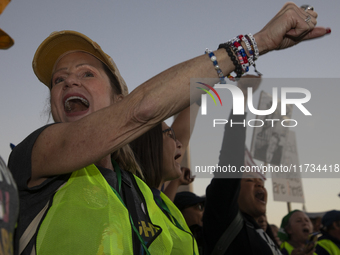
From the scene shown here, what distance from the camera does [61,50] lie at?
1.83m

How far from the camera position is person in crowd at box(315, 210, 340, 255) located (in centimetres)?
484

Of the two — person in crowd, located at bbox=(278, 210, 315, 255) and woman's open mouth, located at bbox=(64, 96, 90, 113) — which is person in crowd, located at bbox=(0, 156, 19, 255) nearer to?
woman's open mouth, located at bbox=(64, 96, 90, 113)

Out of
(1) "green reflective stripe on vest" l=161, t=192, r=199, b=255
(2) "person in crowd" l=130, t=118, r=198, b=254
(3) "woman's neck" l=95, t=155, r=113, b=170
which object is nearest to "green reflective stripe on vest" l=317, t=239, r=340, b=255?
(2) "person in crowd" l=130, t=118, r=198, b=254

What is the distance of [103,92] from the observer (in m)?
1.87

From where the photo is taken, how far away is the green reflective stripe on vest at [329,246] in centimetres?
482

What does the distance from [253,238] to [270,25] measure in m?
1.86

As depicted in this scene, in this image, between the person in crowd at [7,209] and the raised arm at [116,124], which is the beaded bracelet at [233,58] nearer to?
the raised arm at [116,124]

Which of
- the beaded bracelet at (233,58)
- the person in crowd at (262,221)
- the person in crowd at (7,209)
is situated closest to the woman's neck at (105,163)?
the beaded bracelet at (233,58)

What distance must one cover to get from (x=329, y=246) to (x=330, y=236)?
23 cm

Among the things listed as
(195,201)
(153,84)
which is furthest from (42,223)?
(195,201)

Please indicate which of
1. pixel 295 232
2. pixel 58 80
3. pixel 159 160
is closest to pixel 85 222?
pixel 58 80

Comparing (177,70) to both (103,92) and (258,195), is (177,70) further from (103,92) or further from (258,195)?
(258,195)

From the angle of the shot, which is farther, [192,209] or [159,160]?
[192,209]

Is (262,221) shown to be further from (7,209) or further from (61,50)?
(7,209)
